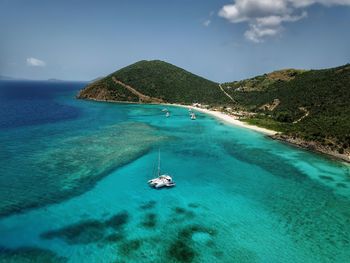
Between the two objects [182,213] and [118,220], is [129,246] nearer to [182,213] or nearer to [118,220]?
[118,220]

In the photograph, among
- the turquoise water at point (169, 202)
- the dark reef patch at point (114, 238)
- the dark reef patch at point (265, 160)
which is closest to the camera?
the turquoise water at point (169, 202)

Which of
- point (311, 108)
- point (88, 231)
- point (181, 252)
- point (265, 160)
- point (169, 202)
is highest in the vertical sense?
point (311, 108)

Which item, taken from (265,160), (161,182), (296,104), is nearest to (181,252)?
(161,182)

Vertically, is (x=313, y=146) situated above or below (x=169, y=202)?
above

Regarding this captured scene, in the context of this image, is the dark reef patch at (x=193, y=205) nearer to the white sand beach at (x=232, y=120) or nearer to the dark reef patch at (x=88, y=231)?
the dark reef patch at (x=88, y=231)

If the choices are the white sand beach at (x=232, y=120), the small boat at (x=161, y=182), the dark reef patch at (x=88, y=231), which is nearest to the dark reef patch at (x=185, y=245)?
the dark reef patch at (x=88, y=231)

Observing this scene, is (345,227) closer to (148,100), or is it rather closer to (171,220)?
(171,220)

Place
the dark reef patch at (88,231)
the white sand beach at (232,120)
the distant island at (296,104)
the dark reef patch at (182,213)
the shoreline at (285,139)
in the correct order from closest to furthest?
the dark reef patch at (88,231) < the dark reef patch at (182,213) < the shoreline at (285,139) < the distant island at (296,104) < the white sand beach at (232,120)
